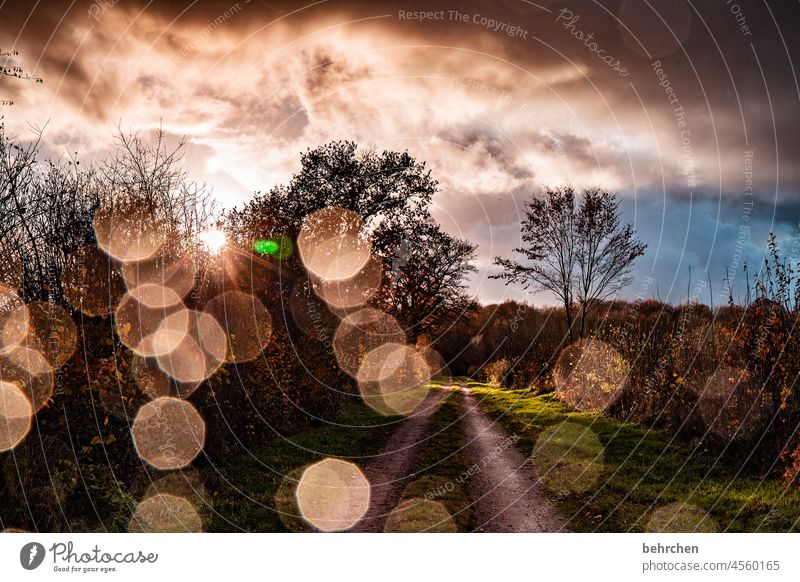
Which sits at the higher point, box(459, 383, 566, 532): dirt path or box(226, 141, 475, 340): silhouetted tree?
box(226, 141, 475, 340): silhouetted tree

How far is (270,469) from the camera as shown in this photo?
11.9 metres

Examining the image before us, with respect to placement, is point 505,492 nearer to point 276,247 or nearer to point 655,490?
point 655,490

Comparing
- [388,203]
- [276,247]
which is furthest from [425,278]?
[276,247]

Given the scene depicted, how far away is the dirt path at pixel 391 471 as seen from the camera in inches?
370

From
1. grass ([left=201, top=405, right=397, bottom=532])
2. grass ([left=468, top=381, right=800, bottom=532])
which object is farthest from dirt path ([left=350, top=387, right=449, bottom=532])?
grass ([left=468, top=381, right=800, bottom=532])

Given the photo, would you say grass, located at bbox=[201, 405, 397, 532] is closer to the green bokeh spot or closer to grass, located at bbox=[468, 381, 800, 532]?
grass, located at bbox=[468, 381, 800, 532]

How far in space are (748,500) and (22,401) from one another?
11003 mm

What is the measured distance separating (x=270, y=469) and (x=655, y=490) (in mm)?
8298

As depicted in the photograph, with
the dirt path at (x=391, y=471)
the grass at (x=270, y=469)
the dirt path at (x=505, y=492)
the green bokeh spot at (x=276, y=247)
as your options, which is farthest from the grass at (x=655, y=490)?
the green bokeh spot at (x=276, y=247)

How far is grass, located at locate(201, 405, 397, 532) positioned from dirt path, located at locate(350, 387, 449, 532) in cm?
53

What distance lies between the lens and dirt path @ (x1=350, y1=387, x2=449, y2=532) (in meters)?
9.39

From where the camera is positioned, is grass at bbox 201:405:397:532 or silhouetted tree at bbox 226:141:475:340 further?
silhouetted tree at bbox 226:141:475:340

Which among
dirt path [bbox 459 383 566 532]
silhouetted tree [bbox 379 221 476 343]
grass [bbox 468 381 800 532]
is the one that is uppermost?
silhouetted tree [bbox 379 221 476 343]
